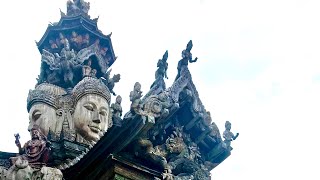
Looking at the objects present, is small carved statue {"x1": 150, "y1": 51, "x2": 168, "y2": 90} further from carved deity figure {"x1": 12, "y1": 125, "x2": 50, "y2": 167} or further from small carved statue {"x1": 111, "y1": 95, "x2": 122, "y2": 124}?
carved deity figure {"x1": 12, "y1": 125, "x2": 50, "y2": 167}

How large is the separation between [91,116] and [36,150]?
258 cm

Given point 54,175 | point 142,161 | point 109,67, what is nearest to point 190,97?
point 142,161

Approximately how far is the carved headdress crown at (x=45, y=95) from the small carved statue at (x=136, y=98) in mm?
4470

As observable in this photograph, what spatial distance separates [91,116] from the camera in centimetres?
1459

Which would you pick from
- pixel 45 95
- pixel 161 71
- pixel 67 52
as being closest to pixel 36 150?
pixel 161 71

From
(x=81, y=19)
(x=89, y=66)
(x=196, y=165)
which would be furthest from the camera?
(x=81, y=19)

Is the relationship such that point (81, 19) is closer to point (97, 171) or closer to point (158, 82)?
point (158, 82)

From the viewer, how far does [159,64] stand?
12781 millimetres

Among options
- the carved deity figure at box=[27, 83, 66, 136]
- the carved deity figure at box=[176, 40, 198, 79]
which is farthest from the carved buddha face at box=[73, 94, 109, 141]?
the carved deity figure at box=[176, 40, 198, 79]

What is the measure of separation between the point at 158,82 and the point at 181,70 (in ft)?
3.86

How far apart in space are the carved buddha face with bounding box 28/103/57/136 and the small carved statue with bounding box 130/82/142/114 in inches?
162

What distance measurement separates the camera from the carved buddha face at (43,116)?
48.1ft

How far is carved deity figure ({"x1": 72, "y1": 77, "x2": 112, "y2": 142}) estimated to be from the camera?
14338 mm

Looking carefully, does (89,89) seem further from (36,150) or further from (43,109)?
(36,150)
